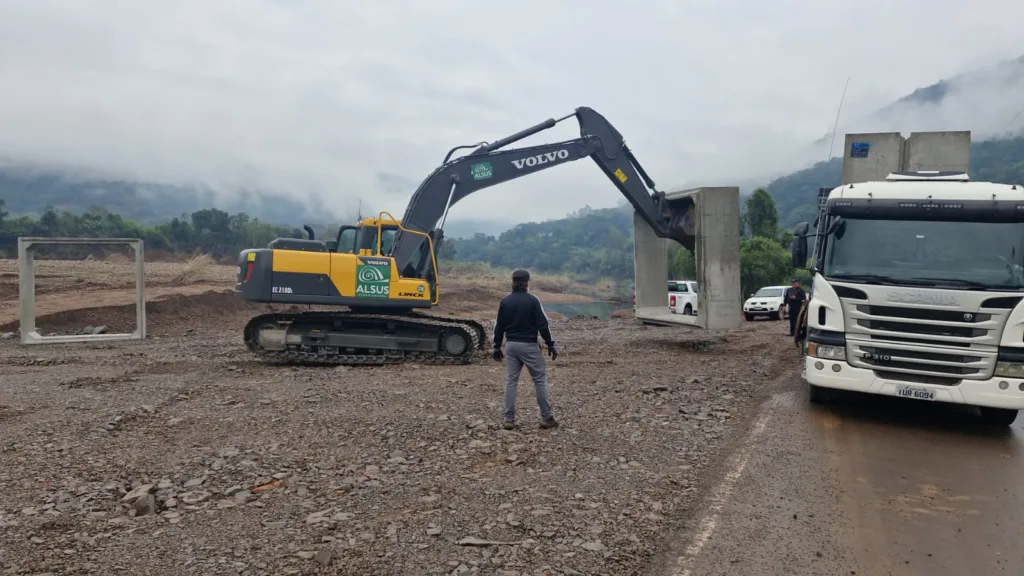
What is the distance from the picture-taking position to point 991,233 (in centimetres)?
803

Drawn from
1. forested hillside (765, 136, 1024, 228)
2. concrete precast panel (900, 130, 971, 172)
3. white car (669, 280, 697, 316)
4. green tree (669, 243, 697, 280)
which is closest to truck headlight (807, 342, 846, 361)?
concrete precast panel (900, 130, 971, 172)

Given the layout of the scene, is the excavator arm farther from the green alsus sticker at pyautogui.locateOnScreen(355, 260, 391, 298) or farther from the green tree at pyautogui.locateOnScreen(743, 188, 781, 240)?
the green tree at pyautogui.locateOnScreen(743, 188, 781, 240)

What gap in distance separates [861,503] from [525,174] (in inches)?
379

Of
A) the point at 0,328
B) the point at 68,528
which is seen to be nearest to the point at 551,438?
the point at 68,528

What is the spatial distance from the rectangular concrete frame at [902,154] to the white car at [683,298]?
31.6 feet

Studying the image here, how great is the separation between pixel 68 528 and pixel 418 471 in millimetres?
2561

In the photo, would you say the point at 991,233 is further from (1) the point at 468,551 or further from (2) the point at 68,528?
(2) the point at 68,528

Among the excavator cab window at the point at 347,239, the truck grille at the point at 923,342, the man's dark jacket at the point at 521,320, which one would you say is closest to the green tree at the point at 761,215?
the excavator cab window at the point at 347,239

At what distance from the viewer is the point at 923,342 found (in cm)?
776

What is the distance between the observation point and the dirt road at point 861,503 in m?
4.38

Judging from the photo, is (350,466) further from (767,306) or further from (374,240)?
(767,306)

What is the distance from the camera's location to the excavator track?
12.2 metres

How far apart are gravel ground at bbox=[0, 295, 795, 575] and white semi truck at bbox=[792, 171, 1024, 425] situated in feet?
5.57

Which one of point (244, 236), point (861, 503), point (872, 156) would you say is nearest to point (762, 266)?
point (872, 156)
